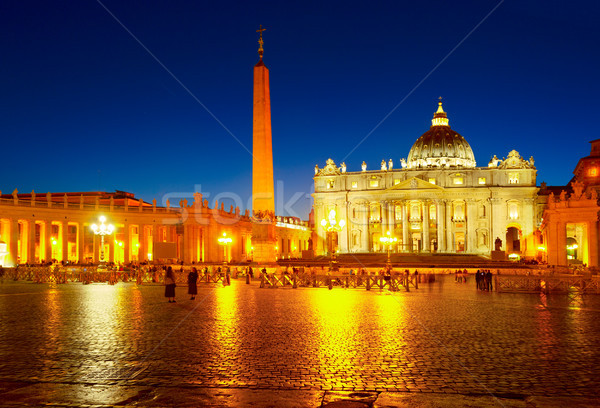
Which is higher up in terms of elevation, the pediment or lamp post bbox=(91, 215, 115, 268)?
the pediment

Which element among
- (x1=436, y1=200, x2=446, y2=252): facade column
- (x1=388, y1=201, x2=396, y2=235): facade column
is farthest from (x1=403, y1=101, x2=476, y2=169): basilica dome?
(x1=388, y1=201, x2=396, y2=235): facade column

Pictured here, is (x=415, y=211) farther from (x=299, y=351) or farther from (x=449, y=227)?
(x=299, y=351)

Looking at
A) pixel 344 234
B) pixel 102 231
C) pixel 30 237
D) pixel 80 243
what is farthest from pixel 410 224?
pixel 102 231

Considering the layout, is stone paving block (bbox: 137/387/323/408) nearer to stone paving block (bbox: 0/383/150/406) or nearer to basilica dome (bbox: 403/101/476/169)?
stone paving block (bbox: 0/383/150/406)

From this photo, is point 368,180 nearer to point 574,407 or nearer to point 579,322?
point 579,322

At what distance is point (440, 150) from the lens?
106 m

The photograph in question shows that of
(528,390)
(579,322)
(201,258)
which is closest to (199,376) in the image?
(528,390)

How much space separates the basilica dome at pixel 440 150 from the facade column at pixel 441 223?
1443 centimetres

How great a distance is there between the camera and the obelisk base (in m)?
37.3

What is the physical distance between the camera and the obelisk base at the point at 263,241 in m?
37.3

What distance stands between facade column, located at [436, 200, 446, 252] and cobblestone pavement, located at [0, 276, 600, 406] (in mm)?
71690

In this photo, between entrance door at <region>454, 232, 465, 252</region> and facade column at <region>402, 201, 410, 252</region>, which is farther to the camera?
entrance door at <region>454, 232, 465, 252</region>

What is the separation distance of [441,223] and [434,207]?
3.67 meters

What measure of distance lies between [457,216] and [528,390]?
284 feet
